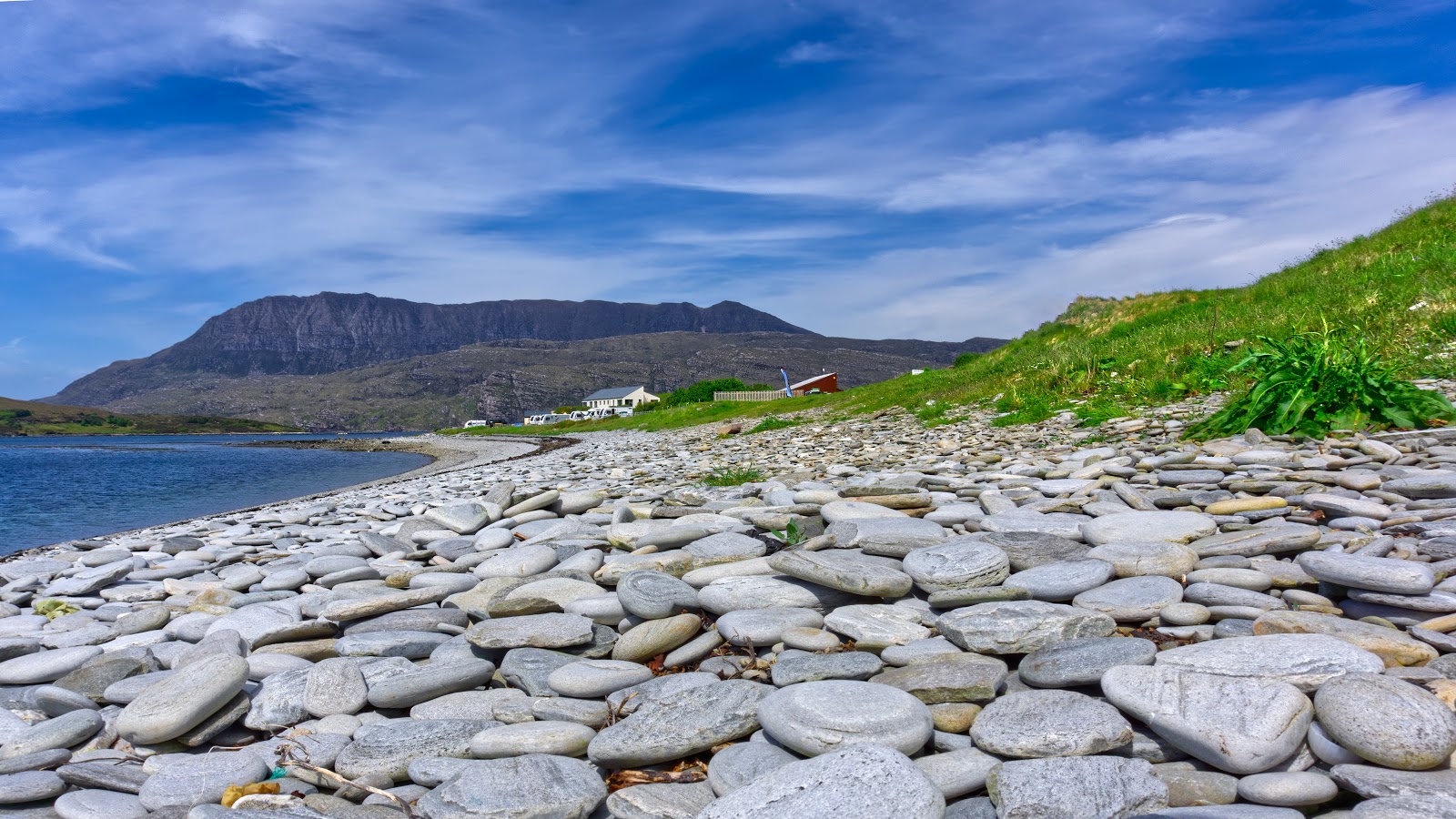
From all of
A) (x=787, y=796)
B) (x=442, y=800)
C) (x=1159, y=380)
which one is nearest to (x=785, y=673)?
(x=787, y=796)

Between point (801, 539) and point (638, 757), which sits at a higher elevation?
point (801, 539)

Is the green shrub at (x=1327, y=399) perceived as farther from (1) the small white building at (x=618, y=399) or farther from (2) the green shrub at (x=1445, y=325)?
(1) the small white building at (x=618, y=399)

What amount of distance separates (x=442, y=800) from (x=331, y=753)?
0.73 meters

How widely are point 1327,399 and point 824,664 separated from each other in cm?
570

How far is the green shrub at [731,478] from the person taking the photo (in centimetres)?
804

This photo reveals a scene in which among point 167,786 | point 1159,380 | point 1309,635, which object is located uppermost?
point 1159,380

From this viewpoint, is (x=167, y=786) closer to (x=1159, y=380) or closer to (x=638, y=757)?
(x=638, y=757)

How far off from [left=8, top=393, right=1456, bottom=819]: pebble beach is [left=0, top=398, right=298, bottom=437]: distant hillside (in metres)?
137

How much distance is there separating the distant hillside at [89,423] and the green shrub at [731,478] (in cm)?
13520

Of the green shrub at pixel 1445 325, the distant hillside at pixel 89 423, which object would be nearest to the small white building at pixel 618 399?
the distant hillside at pixel 89 423

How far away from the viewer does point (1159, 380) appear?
420 inches

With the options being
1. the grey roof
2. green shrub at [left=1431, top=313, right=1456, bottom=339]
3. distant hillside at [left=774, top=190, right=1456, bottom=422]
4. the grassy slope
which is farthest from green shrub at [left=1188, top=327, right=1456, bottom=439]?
the grey roof

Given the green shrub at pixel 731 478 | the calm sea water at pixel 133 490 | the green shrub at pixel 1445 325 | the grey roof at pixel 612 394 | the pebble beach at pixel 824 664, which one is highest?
the grey roof at pixel 612 394

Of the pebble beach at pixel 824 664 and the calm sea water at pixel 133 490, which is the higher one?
the pebble beach at pixel 824 664
